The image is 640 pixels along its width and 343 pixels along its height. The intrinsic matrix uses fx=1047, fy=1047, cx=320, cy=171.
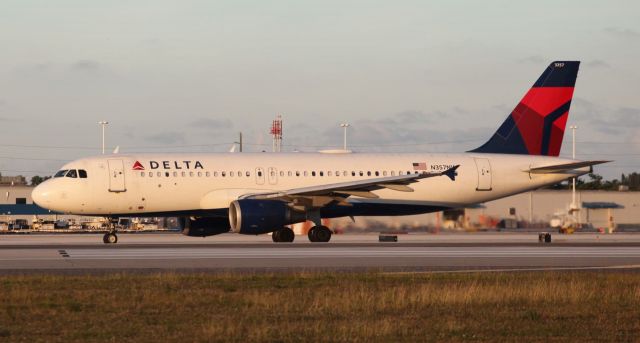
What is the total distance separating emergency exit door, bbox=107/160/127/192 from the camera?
145ft

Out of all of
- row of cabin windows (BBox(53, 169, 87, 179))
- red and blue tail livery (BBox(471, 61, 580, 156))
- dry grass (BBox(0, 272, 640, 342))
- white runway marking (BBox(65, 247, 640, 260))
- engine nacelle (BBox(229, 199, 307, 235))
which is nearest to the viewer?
dry grass (BBox(0, 272, 640, 342))

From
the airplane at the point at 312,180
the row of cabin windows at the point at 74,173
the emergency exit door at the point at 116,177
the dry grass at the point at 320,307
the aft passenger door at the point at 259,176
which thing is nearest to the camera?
the dry grass at the point at 320,307

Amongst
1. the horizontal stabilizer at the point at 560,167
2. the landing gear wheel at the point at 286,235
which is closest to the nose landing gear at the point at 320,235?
the landing gear wheel at the point at 286,235

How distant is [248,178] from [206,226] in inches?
113

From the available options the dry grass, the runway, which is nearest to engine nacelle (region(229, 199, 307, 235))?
the runway

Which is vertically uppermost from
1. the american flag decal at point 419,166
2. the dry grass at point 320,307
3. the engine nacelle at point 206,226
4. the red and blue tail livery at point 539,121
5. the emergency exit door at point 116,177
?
the red and blue tail livery at point 539,121

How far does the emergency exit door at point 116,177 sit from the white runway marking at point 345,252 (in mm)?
6741

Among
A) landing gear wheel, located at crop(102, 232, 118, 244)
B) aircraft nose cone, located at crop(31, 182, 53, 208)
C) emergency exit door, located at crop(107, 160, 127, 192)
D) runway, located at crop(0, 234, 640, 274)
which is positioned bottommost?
runway, located at crop(0, 234, 640, 274)

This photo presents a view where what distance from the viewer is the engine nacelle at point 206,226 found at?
45.8m

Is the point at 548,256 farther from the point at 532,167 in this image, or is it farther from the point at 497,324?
the point at 497,324

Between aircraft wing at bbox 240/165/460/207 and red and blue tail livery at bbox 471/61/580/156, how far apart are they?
641cm

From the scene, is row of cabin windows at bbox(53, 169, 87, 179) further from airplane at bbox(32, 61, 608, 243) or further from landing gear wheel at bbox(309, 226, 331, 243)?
landing gear wheel at bbox(309, 226, 331, 243)

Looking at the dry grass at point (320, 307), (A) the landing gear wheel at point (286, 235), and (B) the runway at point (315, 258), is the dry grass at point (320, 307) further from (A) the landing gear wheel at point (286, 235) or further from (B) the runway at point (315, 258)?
(A) the landing gear wheel at point (286, 235)

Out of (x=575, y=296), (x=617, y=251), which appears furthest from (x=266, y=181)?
(x=575, y=296)
